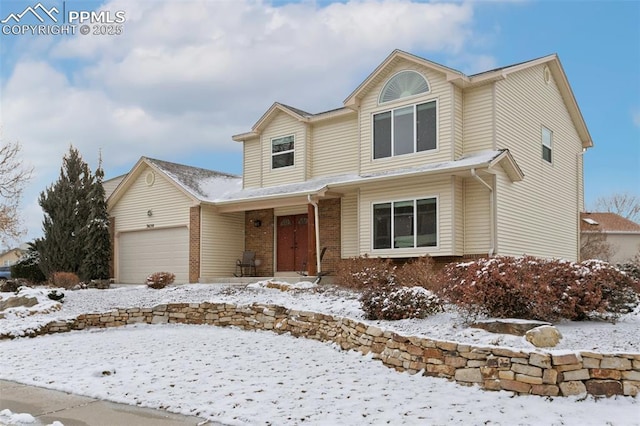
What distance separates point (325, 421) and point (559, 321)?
13.1 feet

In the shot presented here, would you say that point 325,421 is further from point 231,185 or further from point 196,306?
point 231,185

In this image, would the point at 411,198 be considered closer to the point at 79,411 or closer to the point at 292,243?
the point at 292,243

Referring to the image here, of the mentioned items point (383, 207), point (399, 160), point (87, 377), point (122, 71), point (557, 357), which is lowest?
point (87, 377)

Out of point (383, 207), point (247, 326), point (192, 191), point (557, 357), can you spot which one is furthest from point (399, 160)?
point (557, 357)

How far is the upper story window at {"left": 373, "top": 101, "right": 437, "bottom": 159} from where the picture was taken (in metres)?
15.0

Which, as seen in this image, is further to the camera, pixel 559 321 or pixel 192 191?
pixel 192 191

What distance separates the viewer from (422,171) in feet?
45.7

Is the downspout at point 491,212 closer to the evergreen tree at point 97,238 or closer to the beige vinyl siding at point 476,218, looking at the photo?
the beige vinyl siding at point 476,218

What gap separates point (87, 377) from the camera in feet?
25.9

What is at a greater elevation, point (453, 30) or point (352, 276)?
point (453, 30)

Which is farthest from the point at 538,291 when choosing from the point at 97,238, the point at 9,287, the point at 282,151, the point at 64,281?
the point at 97,238

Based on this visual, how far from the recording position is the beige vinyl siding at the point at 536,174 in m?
14.7

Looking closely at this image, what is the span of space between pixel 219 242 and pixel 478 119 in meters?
9.77

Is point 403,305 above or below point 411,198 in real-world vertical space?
below
